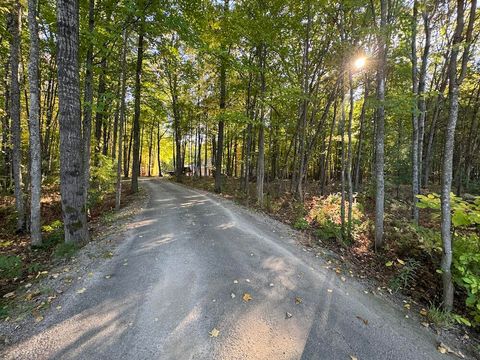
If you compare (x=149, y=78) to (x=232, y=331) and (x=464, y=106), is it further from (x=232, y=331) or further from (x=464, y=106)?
(x=464, y=106)

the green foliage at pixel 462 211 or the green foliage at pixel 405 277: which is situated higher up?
the green foliage at pixel 462 211

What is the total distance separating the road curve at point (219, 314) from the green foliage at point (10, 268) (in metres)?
1.65

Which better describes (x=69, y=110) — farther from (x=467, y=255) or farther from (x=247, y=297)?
(x=467, y=255)

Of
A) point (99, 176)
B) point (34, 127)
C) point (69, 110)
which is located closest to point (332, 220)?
point (69, 110)

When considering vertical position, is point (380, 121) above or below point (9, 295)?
above

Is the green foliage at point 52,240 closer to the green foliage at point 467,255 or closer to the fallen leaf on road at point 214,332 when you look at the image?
the fallen leaf on road at point 214,332

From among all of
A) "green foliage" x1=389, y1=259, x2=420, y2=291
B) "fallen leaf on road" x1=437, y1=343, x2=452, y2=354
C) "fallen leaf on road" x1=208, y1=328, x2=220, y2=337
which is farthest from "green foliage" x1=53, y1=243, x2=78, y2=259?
"green foliage" x1=389, y1=259, x2=420, y2=291

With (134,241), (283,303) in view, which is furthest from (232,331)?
(134,241)

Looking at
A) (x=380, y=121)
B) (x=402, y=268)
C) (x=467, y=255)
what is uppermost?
(x=380, y=121)

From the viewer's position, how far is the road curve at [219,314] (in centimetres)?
282

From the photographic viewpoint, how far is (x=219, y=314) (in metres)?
3.38

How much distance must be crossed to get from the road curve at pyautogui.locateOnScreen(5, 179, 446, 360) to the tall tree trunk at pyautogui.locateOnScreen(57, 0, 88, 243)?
1.60 metres

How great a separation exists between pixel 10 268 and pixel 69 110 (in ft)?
10.9

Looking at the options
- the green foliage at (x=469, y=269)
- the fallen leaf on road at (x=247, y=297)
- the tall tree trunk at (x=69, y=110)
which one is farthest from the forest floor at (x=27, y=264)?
the green foliage at (x=469, y=269)
